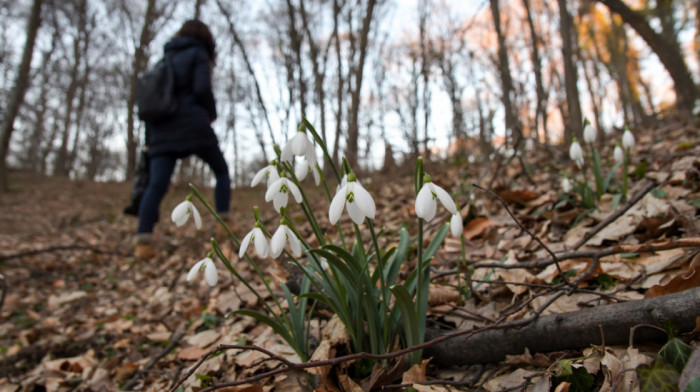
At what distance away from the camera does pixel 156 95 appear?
122 inches

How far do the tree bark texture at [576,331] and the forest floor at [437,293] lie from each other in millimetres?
24

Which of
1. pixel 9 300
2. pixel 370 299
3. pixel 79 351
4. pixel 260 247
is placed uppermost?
pixel 260 247

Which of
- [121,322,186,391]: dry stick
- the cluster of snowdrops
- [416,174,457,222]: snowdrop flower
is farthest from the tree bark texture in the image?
[121,322,186,391]: dry stick

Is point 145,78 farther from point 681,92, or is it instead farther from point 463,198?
point 681,92

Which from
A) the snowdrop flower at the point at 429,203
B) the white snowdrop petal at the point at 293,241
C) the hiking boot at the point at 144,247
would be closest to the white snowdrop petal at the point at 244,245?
the white snowdrop petal at the point at 293,241

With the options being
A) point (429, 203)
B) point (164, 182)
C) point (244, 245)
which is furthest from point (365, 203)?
point (164, 182)

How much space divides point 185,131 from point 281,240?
2.55 meters

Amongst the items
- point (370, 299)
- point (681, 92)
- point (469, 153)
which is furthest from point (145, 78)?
point (681, 92)

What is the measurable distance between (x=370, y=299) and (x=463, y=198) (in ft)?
6.78

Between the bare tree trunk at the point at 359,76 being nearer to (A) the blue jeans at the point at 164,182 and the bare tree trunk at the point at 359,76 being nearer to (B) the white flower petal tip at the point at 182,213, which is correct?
(A) the blue jeans at the point at 164,182

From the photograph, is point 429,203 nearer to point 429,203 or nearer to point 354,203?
point 429,203

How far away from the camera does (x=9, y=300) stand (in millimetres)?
2844

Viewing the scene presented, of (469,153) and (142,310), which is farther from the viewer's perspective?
(469,153)

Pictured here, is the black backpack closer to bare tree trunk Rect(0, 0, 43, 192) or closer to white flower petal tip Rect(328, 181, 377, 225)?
white flower petal tip Rect(328, 181, 377, 225)
